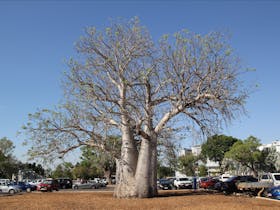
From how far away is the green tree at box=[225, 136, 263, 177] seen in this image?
196 ft

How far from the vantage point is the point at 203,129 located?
2231 cm

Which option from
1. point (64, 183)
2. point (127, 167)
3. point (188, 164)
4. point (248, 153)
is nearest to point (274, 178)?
point (127, 167)

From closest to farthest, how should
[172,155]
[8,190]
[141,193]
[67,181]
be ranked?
[141,193] < [172,155] < [8,190] < [67,181]

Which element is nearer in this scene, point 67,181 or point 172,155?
point 172,155

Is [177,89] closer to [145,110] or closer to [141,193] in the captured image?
[145,110]

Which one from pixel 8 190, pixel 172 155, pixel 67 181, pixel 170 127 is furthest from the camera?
pixel 67 181

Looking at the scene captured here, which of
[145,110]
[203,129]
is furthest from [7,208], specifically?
[203,129]

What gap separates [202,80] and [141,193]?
7785mm

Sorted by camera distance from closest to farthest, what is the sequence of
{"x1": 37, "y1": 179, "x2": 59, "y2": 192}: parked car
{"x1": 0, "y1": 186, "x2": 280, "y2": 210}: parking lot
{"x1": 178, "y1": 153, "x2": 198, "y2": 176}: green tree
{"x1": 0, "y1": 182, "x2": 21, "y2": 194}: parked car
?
{"x1": 0, "y1": 186, "x2": 280, "y2": 210}: parking lot < {"x1": 0, "y1": 182, "x2": 21, "y2": 194}: parked car < {"x1": 37, "y1": 179, "x2": 59, "y2": 192}: parked car < {"x1": 178, "y1": 153, "x2": 198, "y2": 176}: green tree

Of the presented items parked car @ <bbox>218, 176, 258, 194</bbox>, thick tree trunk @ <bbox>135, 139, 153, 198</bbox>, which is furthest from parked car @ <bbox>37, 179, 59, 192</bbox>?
thick tree trunk @ <bbox>135, 139, 153, 198</bbox>

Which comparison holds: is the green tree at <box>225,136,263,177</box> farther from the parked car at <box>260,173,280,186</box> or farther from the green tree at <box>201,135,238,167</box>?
the parked car at <box>260,173,280,186</box>

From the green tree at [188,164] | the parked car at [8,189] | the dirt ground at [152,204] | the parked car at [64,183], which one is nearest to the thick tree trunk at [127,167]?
the dirt ground at [152,204]

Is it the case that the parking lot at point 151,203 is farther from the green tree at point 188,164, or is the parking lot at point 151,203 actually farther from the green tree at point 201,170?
the green tree at point 201,170

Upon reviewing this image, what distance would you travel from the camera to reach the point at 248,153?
5984 cm
